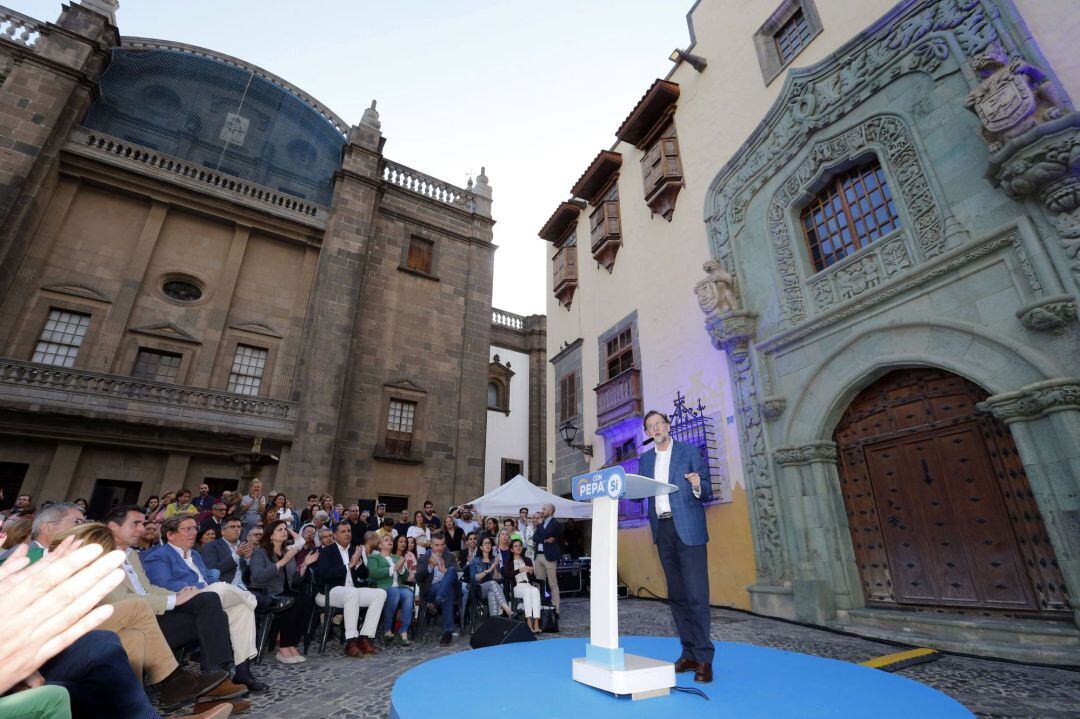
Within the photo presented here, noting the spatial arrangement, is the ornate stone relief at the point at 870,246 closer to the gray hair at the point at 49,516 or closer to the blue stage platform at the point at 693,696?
the blue stage platform at the point at 693,696

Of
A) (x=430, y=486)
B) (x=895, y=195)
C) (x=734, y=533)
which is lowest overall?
(x=734, y=533)

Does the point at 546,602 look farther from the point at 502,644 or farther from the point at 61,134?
the point at 61,134

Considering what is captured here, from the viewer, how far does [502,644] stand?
15.8 feet

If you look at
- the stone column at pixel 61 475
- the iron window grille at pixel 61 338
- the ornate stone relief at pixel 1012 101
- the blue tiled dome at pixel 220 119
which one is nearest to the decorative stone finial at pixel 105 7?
the blue tiled dome at pixel 220 119

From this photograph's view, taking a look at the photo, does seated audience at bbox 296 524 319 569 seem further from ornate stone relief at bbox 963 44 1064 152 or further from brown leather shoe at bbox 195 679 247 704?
ornate stone relief at bbox 963 44 1064 152

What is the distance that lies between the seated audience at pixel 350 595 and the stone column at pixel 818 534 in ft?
20.9

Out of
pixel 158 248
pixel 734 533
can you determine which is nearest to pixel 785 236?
pixel 734 533

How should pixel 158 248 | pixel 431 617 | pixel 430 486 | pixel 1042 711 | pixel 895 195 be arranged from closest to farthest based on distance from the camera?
pixel 1042 711 → pixel 895 195 → pixel 431 617 → pixel 158 248 → pixel 430 486

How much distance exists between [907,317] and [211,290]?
18.7m

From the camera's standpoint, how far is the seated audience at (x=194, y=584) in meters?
4.26

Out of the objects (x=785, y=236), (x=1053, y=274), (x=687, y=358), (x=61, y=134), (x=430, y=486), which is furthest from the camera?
(x=430, y=486)

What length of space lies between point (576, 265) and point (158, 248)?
45.3ft

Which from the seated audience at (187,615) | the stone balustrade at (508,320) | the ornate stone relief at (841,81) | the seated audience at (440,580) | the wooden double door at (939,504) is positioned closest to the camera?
the seated audience at (187,615)

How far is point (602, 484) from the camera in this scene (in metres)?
3.45
